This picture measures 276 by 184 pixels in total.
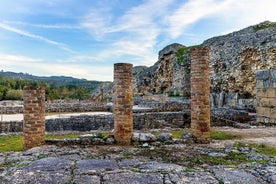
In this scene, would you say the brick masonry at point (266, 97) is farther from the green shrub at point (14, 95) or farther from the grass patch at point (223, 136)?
the green shrub at point (14, 95)

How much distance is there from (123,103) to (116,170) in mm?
3342

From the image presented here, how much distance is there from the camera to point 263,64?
21.3 m

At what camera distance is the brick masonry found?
1430 cm

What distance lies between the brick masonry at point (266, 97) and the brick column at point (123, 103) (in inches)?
359

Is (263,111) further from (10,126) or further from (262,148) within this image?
(10,126)

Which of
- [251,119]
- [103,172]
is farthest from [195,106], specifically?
[251,119]

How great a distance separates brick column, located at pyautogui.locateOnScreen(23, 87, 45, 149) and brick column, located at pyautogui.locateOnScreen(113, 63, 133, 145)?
6.78ft

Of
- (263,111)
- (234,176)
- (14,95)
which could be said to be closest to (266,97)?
(263,111)

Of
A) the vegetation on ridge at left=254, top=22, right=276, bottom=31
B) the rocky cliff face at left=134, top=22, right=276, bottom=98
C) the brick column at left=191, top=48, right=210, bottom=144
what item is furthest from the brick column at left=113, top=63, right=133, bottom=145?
the vegetation on ridge at left=254, top=22, right=276, bottom=31

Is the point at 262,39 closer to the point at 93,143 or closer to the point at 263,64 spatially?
the point at 263,64

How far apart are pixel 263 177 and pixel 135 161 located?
238 cm

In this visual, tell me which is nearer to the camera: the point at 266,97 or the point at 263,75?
the point at 266,97

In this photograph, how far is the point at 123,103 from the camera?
8.15 m

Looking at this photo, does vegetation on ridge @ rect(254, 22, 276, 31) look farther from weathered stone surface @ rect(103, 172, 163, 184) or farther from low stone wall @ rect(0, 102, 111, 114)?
weathered stone surface @ rect(103, 172, 163, 184)
